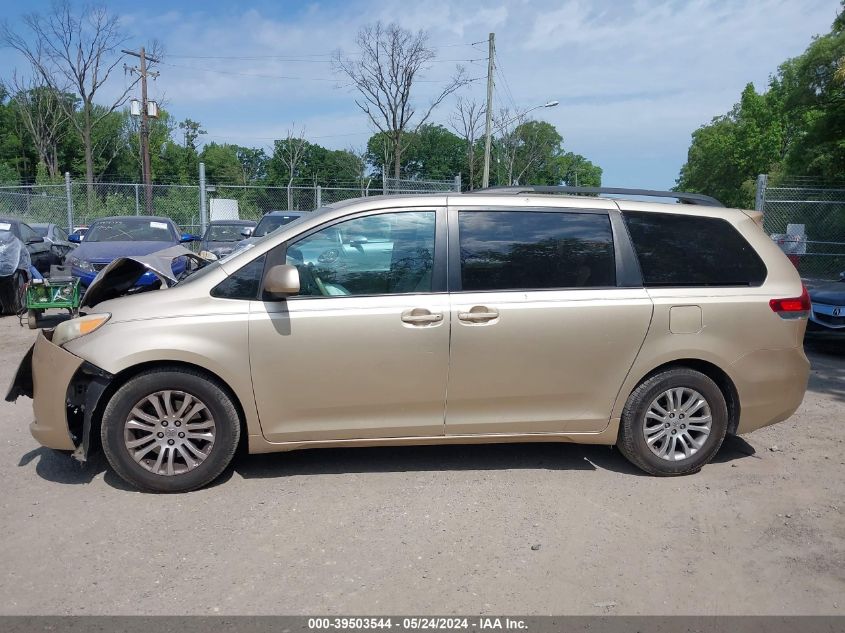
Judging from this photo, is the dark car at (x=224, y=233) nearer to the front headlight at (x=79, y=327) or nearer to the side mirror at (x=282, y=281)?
the front headlight at (x=79, y=327)

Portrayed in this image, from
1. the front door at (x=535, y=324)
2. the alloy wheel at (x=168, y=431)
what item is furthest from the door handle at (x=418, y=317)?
the alloy wheel at (x=168, y=431)

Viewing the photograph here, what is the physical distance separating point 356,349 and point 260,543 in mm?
1219

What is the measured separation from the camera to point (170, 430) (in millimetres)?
4285

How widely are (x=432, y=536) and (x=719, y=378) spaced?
2267mm

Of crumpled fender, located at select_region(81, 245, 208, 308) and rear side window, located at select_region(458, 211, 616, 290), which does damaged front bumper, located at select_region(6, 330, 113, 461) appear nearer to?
crumpled fender, located at select_region(81, 245, 208, 308)

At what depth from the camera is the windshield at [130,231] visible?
1315cm

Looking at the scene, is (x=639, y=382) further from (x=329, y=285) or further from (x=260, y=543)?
(x=260, y=543)

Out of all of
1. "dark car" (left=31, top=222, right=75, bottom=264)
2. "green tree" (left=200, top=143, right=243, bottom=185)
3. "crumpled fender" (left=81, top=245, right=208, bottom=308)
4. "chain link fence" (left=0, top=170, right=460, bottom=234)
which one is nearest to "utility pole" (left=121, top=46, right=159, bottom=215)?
"chain link fence" (left=0, top=170, right=460, bottom=234)

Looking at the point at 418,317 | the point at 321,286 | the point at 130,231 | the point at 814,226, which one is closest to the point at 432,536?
the point at 418,317

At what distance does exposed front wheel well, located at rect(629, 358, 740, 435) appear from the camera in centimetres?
471

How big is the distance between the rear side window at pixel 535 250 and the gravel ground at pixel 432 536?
131 centimetres

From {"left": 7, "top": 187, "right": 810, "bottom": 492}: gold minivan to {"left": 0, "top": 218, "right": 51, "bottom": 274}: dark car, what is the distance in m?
9.90

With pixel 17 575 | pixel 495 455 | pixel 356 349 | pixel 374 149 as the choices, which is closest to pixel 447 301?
pixel 356 349

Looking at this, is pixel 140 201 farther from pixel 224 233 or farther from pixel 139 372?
pixel 139 372
